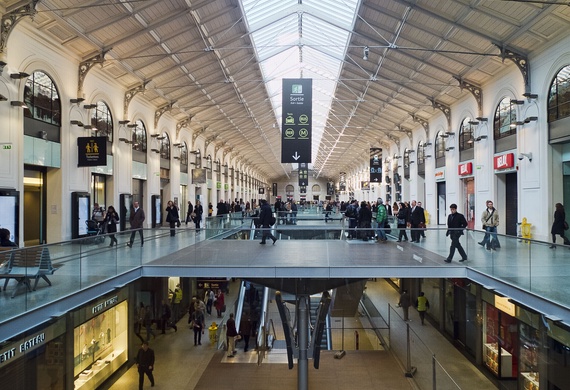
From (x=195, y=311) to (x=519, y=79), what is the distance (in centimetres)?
1584

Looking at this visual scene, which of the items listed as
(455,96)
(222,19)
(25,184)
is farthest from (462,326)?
(25,184)

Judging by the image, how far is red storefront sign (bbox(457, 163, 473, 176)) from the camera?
73.3 feet

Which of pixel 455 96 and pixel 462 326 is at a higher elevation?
pixel 455 96

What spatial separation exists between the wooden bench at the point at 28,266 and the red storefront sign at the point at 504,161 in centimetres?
1700

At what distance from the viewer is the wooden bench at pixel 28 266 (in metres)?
6.59

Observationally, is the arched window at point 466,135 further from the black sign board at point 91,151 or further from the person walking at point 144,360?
the person walking at point 144,360

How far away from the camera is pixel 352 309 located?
21922mm

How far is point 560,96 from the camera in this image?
1462 centimetres

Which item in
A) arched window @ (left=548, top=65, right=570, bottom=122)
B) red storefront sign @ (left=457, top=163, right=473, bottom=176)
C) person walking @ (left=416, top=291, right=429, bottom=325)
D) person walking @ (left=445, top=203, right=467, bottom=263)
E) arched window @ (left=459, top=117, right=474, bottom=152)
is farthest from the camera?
arched window @ (left=459, top=117, right=474, bottom=152)

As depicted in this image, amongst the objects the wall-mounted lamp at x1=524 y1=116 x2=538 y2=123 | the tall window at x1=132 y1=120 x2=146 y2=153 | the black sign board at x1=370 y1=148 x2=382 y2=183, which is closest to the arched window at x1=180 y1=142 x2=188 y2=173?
the tall window at x1=132 y1=120 x2=146 y2=153

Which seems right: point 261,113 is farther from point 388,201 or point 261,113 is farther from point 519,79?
point 519,79

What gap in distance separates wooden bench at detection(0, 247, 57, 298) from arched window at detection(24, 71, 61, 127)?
321 inches

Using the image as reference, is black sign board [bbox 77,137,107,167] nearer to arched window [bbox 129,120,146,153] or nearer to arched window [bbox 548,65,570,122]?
arched window [bbox 129,120,146,153]

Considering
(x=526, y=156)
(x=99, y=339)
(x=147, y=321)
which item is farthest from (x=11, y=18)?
(x=526, y=156)
